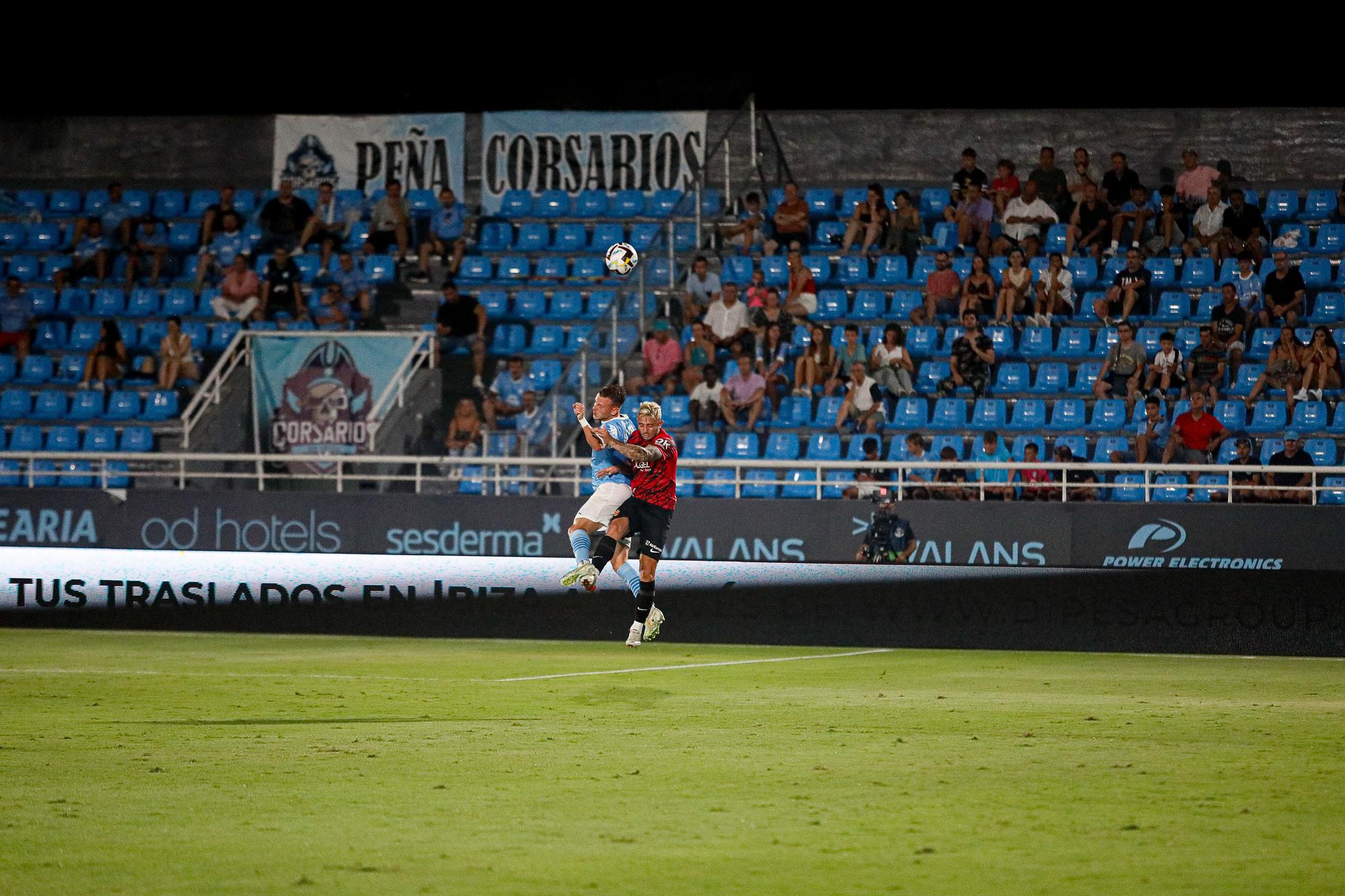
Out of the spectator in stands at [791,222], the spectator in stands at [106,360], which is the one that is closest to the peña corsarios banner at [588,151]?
the spectator in stands at [791,222]

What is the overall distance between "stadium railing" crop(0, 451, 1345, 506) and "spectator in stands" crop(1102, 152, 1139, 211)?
4648 millimetres

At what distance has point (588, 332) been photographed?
80.9 feet

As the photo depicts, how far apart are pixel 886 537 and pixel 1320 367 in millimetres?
6058

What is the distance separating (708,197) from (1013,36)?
18.6 feet

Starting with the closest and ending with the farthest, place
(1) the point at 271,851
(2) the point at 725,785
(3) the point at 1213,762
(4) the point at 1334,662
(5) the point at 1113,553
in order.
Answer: (1) the point at 271,851 → (2) the point at 725,785 → (3) the point at 1213,762 → (4) the point at 1334,662 → (5) the point at 1113,553

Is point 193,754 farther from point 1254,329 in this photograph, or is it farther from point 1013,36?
point 1013,36

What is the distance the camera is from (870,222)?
81.5 feet

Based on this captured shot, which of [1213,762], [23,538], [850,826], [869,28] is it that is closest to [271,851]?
[850,826]

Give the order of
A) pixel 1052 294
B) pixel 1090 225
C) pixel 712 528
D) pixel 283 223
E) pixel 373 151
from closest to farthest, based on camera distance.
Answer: pixel 712 528 < pixel 1052 294 < pixel 1090 225 < pixel 283 223 < pixel 373 151

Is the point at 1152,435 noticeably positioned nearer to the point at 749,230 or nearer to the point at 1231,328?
the point at 1231,328

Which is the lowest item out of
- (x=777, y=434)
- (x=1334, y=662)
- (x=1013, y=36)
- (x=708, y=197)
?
(x=1334, y=662)

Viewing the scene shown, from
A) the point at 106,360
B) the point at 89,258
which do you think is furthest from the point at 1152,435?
the point at 89,258

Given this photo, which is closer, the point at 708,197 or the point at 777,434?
the point at 777,434

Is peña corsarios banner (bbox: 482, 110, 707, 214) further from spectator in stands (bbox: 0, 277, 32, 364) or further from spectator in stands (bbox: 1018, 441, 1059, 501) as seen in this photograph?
spectator in stands (bbox: 1018, 441, 1059, 501)
